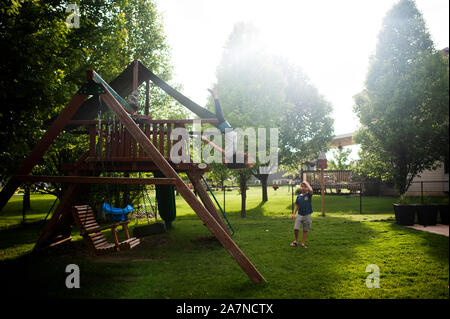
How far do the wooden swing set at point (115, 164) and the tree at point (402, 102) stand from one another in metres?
13.6

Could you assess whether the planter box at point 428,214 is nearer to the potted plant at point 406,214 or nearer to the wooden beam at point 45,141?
the potted plant at point 406,214

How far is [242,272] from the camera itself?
19.6 ft

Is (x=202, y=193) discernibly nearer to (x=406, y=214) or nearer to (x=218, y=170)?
(x=218, y=170)

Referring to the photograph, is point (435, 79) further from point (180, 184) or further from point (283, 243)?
point (180, 184)

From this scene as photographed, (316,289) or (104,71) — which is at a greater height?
(104,71)

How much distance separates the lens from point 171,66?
69.8 ft

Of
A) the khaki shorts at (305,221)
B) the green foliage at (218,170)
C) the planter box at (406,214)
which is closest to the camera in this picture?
the khaki shorts at (305,221)

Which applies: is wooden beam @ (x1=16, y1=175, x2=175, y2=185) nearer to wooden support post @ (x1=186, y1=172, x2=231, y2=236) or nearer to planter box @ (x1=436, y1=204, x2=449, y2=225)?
wooden support post @ (x1=186, y1=172, x2=231, y2=236)

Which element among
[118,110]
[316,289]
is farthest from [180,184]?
[316,289]

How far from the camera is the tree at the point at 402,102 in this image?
635 inches

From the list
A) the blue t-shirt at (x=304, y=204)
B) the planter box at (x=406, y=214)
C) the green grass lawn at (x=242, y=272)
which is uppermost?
the blue t-shirt at (x=304, y=204)

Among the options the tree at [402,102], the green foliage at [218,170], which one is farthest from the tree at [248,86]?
the tree at [402,102]
